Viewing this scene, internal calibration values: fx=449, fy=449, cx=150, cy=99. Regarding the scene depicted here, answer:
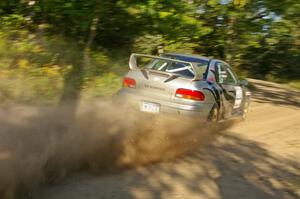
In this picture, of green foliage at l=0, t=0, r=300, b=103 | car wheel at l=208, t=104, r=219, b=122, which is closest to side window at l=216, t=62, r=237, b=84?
car wheel at l=208, t=104, r=219, b=122

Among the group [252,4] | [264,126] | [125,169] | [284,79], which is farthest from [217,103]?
[284,79]

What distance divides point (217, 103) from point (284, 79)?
736 inches

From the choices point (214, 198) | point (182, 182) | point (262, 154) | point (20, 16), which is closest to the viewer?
point (214, 198)

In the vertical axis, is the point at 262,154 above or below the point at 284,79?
above

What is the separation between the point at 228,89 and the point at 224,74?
34 cm

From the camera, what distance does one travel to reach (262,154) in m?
7.86

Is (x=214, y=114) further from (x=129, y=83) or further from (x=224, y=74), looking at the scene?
(x=129, y=83)

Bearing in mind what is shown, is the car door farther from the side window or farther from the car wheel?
the car wheel

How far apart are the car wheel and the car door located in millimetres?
359

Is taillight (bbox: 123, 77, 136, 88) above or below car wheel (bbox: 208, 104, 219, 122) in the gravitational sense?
above

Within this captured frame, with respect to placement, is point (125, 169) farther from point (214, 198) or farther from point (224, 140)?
point (224, 140)

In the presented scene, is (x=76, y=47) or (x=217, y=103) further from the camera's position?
(x=76, y=47)

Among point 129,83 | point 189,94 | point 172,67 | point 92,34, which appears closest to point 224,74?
Answer: point 172,67

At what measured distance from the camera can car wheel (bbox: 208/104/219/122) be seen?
8617 millimetres
